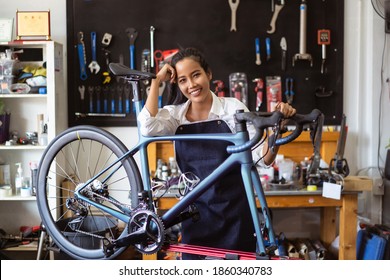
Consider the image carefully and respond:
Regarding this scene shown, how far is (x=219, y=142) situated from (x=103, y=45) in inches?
60.0

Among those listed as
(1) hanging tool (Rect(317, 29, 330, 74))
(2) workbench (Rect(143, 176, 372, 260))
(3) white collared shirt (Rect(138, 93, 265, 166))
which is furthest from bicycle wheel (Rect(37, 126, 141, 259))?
(1) hanging tool (Rect(317, 29, 330, 74))

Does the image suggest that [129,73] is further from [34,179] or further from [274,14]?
[274,14]

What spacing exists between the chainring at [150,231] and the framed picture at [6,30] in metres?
1.63

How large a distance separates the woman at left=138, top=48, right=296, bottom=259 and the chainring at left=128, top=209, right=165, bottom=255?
16cm

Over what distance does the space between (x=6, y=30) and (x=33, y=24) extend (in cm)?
16

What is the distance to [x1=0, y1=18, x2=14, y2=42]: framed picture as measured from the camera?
2.40m

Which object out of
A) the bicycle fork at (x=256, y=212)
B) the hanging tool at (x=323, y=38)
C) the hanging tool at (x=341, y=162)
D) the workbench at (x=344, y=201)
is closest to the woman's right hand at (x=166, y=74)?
the bicycle fork at (x=256, y=212)

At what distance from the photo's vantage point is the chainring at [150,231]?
116cm

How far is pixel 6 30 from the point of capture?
7.90 ft

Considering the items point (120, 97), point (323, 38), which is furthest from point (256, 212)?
point (323, 38)

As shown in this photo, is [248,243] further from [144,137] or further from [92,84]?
[92,84]

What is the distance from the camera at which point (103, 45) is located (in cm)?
255

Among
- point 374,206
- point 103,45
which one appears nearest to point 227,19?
point 103,45

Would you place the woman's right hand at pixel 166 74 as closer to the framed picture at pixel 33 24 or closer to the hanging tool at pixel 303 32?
the framed picture at pixel 33 24
